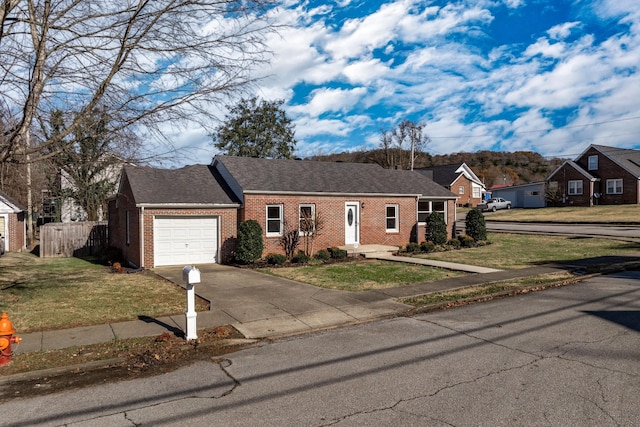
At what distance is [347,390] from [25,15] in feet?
25.6

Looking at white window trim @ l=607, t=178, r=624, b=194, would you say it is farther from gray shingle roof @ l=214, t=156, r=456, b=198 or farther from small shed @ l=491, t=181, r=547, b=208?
gray shingle roof @ l=214, t=156, r=456, b=198

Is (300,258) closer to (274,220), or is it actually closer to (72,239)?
(274,220)

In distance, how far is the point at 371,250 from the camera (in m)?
20.1

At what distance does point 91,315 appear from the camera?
9.08 m

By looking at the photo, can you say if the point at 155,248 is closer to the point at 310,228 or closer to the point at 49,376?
the point at 310,228

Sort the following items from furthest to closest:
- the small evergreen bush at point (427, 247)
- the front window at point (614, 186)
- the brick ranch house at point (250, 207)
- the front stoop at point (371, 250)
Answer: the front window at point (614, 186) < the small evergreen bush at point (427, 247) < the front stoop at point (371, 250) < the brick ranch house at point (250, 207)

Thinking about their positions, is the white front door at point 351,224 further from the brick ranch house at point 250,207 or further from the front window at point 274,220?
the front window at point 274,220

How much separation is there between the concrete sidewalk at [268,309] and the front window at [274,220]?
510cm

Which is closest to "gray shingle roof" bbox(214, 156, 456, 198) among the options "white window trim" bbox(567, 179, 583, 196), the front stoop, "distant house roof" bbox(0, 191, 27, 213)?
the front stoop

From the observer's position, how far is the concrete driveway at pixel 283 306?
843 cm

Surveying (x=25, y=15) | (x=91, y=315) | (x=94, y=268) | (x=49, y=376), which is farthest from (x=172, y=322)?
(x=94, y=268)

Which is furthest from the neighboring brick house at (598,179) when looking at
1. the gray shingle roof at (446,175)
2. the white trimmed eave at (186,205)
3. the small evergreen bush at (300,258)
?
the white trimmed eave at (186,205)

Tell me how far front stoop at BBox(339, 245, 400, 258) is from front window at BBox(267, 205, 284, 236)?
321 cm

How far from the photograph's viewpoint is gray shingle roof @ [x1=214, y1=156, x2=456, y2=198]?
1962 centimetres
